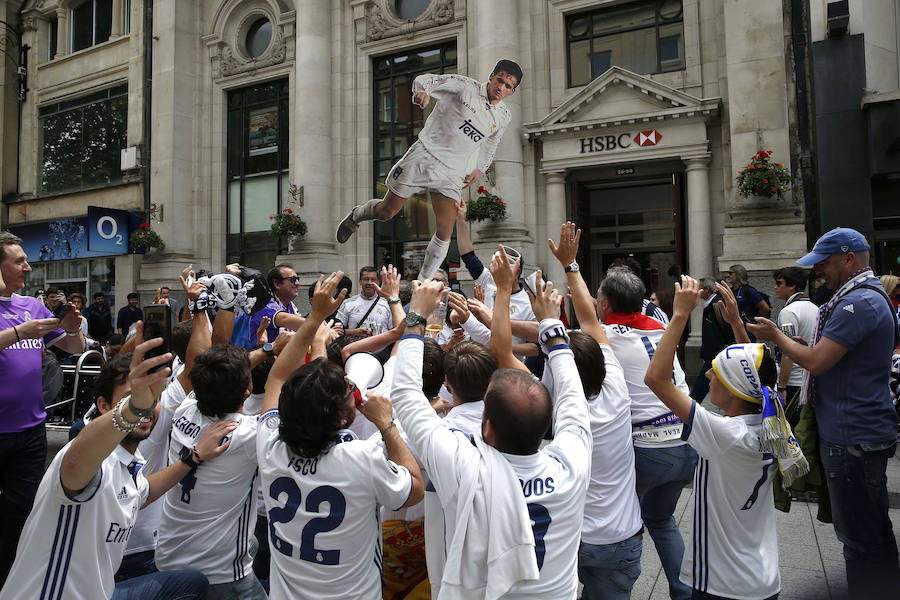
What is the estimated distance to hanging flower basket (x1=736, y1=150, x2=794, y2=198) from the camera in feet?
33.9

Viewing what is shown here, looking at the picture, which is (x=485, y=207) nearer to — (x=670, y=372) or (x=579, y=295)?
(x=579, y=295)

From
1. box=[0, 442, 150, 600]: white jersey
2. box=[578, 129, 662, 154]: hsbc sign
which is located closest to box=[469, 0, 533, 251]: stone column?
box=[578, 129, 662, 154]: hsbc sign

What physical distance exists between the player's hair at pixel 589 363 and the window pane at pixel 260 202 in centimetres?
1513

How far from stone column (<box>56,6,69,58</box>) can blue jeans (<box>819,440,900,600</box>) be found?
25203 millimetres

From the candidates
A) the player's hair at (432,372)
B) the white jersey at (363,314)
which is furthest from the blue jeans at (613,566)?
the white jersey at (363,314)

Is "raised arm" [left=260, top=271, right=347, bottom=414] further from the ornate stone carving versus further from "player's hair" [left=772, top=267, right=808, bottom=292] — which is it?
the ornate stone carving

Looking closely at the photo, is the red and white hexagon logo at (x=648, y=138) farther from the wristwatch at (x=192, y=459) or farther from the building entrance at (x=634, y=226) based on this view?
the wristwatch at (x=192, y=459)

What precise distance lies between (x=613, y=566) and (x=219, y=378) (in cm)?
206

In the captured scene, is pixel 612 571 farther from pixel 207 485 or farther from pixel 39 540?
pixel 39 540

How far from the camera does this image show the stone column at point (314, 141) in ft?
48.7

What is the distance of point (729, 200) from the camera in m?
11.4

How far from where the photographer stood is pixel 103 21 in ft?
66.0

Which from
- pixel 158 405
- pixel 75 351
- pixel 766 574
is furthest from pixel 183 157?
pixel 766 574

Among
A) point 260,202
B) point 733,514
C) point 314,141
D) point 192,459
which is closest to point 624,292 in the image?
point 733,514
